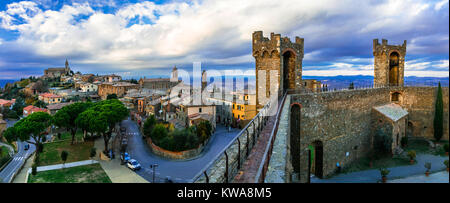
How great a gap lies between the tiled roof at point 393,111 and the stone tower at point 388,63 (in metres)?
3.72

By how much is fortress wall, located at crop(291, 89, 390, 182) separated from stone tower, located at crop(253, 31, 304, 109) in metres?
1.29

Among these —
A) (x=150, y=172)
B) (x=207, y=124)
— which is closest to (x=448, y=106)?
(x=150, y=172)

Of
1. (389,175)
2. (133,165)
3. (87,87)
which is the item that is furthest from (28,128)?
(87,87)

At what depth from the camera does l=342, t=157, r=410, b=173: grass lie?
549 inches

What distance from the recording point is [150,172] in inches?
741

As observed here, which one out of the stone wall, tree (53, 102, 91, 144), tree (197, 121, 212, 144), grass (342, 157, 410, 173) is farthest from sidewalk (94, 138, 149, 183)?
grass (342, 157, 410, 173)

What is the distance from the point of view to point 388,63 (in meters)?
20.2

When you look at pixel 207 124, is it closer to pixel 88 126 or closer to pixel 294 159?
pixel 88 126

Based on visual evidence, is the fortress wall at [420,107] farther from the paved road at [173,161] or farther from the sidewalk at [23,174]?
the sidewalk at [23,174]

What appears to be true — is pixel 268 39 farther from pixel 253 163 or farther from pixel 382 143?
pixel 382 143

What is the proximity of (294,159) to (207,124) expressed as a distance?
16.2 metres

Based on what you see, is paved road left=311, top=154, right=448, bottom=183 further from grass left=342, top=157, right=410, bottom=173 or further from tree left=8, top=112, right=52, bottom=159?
tree left=8, top=112, right=52, bottom=159

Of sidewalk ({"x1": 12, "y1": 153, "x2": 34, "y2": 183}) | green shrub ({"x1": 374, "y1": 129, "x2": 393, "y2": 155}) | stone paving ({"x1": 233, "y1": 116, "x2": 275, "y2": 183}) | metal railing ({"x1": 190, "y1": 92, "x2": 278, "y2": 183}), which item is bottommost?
sidewalk ({"x1": 12, "y1": 153, "x2": 34, "y2": 183})

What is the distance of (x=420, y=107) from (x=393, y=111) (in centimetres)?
173
